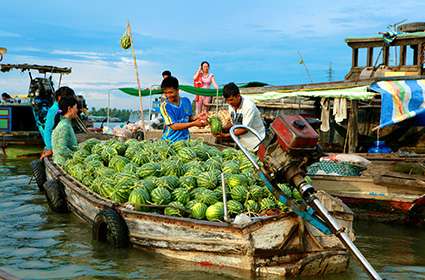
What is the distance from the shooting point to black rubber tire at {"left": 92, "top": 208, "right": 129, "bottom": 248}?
6094mm

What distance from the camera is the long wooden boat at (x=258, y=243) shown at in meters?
5.01

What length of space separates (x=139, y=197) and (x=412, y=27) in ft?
41.7

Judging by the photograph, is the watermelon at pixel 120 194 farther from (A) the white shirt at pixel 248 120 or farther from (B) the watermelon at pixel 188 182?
(A) the white shirt at pixel 248 120

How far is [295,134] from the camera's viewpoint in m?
4.38

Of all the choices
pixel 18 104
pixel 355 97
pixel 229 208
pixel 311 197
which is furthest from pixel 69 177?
pixel 18 104

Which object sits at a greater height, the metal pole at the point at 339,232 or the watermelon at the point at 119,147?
the watermelon at the point at 119,147

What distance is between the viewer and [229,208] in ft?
18.1

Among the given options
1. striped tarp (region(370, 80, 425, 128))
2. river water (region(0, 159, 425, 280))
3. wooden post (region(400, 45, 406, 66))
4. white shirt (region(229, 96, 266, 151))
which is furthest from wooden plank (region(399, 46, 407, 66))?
white shirt (region(229, 96, 266, 151))

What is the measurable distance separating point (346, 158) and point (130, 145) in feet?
14.3

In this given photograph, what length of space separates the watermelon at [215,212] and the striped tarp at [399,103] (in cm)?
720

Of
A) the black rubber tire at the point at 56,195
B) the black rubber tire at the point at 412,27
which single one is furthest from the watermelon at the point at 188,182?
the black rubber tire at the point at 412,27

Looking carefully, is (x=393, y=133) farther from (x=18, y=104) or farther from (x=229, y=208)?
(x=18, y=104)

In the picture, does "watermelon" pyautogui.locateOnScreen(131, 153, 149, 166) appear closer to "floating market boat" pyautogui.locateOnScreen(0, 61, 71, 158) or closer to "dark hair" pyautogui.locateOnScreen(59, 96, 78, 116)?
"dark hair" pyautogui.locateOnScreen(59, 96, 78, 116)

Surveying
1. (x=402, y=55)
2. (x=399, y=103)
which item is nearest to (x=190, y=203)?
(x=399, y=103)
